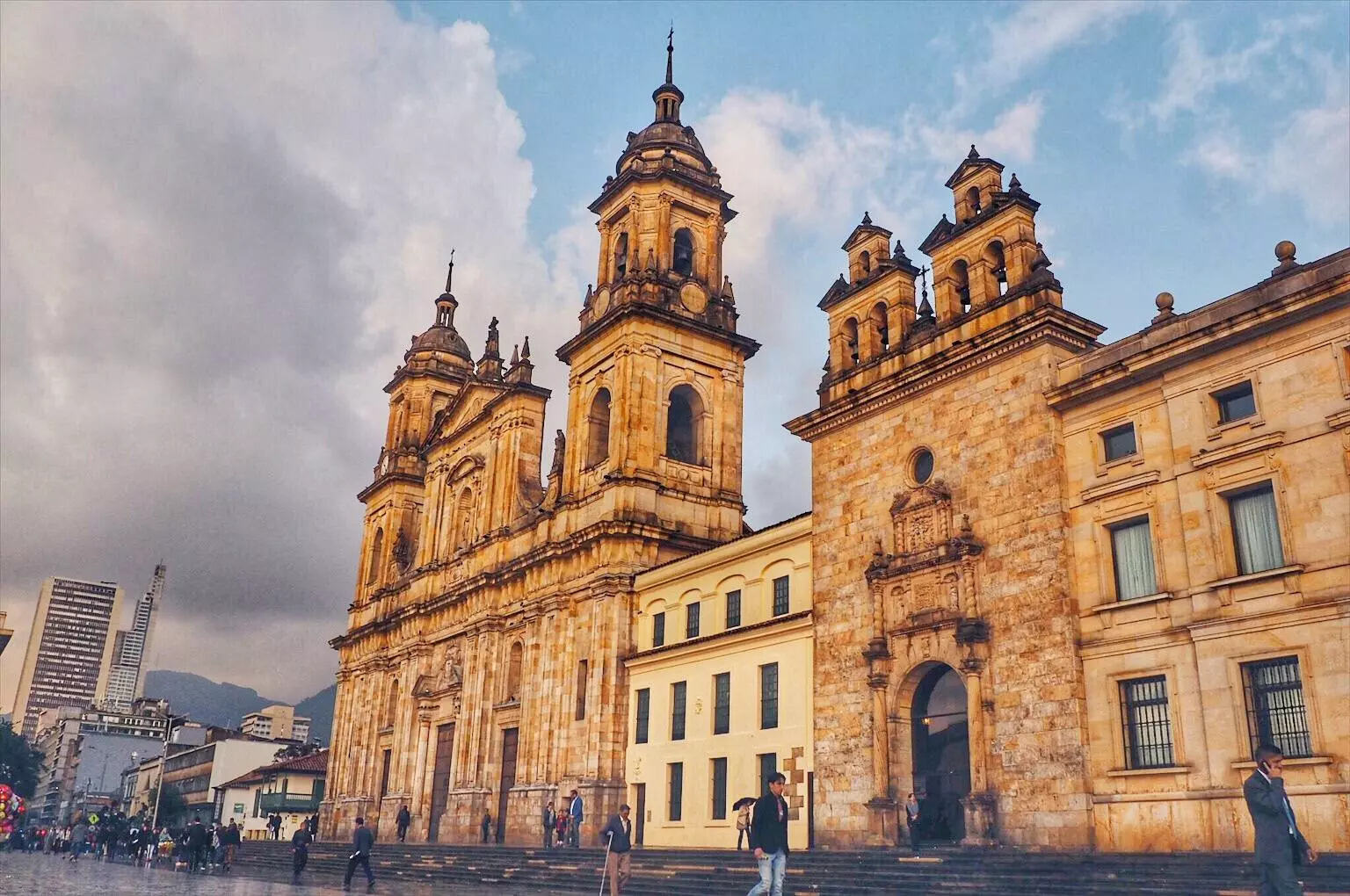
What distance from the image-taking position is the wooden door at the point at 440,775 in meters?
49.9

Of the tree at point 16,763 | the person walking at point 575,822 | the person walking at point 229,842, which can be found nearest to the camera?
the person walking at point 575,822

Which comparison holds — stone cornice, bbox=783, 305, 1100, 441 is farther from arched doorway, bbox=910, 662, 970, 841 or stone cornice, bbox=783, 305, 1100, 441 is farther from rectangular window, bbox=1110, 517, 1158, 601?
arched doorway, bbox=910, 662, 970, 841

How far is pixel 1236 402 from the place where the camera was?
21984mm

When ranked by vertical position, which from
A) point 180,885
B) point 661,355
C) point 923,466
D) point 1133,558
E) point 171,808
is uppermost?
point 661,355

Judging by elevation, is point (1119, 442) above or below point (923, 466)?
below

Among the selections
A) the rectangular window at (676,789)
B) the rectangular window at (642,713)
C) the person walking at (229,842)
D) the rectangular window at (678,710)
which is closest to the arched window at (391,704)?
the person walking at (229,842)

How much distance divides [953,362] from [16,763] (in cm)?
8846

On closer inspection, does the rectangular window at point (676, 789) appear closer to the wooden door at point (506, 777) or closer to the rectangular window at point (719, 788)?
the rectangular window at point (719, 788)

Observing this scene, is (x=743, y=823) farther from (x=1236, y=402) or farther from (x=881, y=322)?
(x=1236, y=402)

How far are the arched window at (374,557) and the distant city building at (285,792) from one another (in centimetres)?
2034

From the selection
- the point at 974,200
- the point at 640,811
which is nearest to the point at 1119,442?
the point at 974,200

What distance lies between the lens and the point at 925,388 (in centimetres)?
2841

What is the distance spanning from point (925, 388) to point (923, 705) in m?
7.83

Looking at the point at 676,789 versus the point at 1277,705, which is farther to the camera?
the point at 676,789
